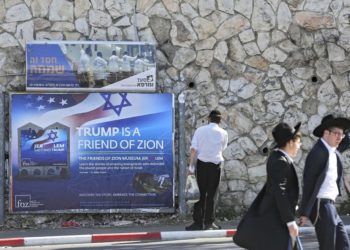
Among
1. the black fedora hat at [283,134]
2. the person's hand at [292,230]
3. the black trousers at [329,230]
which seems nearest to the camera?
the person's hand at [292,230]

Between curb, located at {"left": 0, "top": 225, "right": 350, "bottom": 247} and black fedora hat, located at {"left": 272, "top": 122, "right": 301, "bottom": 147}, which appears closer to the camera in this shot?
black fedora hat, located at {"left": 272, "top": 122, "right": 301, "bottom": 147}

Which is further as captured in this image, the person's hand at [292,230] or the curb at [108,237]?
the curb at [108,237]

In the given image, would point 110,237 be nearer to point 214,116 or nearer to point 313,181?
point 214,116

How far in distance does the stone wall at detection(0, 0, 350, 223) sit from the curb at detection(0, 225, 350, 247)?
1.85 metres

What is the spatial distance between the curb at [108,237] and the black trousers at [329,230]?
403cm

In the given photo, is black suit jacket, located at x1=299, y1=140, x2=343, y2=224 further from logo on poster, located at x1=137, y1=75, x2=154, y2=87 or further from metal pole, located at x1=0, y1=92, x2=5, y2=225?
metal pole, located at x1=0, y1=92, x2=5, y2=225

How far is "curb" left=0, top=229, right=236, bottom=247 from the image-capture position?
9836mm

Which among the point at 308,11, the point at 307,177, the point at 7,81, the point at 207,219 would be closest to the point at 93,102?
the point at 7,81

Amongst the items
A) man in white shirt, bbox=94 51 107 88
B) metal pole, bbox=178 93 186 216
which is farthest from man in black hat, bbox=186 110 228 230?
man in white shirt, bbox=94 51 107 88

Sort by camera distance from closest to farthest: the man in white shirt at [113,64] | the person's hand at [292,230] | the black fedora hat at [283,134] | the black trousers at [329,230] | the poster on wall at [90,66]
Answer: the person's hand at [292,230] → the black fedora hat at [283,134] → the black trousers at [329,230] → the poster on wall at [90,66] → the man in white shirt at [113,64]

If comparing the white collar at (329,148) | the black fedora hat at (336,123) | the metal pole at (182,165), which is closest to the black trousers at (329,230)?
the white collar at (329,148)

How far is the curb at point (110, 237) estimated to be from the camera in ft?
32.3

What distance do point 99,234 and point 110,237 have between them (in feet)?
0.86

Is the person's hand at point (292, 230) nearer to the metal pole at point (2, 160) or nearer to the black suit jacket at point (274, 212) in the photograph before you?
the black suit jacket at point (274, 212)
